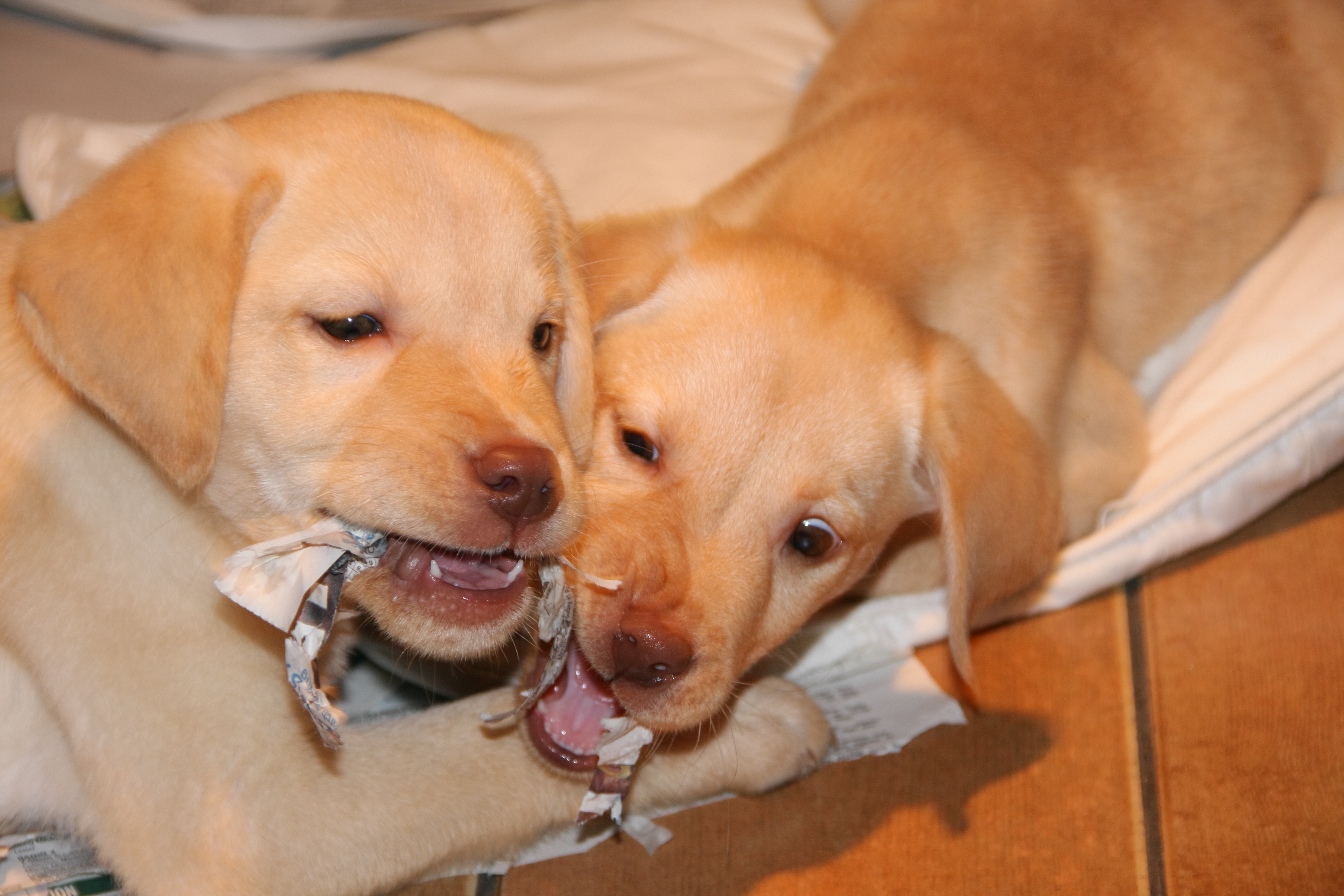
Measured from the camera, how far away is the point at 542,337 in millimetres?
2449

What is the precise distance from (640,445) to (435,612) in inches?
23.9

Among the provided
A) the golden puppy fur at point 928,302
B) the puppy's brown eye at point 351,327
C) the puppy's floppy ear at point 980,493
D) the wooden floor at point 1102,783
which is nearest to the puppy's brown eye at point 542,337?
the golden puppy fur at point 928,302

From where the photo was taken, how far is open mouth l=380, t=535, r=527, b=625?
2.26 meters

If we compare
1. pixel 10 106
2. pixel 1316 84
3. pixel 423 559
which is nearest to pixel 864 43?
Result: pixel 1316 84

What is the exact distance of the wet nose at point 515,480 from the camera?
2.02 m

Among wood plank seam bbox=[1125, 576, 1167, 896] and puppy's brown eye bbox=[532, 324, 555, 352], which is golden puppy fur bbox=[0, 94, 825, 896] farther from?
wood plank seam bbox=[1125, 576, 1167, 896]

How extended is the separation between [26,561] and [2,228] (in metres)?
0.87

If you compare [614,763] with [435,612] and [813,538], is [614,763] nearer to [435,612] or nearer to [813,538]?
[435,612]

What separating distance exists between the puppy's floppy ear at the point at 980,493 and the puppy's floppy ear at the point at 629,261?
26.6 inches

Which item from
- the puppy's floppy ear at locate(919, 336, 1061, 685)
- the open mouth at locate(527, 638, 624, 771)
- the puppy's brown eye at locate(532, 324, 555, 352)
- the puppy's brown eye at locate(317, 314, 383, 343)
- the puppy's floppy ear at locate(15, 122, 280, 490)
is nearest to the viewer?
the puppy's floppy ear at locate(15, 122, 280, 490)

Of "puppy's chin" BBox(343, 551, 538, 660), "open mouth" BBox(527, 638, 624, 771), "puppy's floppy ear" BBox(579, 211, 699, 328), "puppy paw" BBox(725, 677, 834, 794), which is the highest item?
"puppy's floppy ear" BBox(579, 211, 699, 328)

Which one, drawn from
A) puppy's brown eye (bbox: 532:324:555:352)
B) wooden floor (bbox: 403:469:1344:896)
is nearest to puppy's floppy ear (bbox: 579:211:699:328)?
puppy's brown eye (bbox: 532:324:555:352)

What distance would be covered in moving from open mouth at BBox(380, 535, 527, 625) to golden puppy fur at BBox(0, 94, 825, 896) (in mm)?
16

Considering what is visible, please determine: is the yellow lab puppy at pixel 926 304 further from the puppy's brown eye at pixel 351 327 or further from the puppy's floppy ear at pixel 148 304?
the puppy's floppy ear at pixel 148 304
